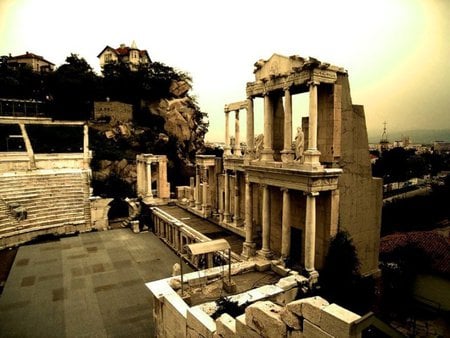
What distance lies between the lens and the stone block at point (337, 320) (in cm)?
398

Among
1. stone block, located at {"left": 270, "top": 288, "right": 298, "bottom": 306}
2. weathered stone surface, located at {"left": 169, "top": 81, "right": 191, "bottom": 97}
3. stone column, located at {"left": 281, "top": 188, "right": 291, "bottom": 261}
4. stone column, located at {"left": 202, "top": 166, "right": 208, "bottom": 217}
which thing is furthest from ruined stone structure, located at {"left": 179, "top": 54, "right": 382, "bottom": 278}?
weathered stone surface, located at {"left": 169, "top": 81, "right": 191, "bottom": 97}

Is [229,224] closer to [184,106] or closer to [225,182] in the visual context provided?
[225,182]

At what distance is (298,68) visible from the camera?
10.1 metres

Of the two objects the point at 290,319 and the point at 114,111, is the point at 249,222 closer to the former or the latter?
the point at 290,319

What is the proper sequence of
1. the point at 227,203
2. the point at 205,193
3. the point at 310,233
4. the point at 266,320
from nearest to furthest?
the point at 266,320, the point at 310,233, the point at 227,203, the point at 205,193

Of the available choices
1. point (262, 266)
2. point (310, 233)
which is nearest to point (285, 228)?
point (310, 233)

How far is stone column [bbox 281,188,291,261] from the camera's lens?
35.6ft

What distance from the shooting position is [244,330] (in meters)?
5.80

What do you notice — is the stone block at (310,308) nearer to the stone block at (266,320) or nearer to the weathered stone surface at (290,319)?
the weathered stone surface at (290,319)

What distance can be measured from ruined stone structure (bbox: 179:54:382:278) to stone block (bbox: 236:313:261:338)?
484 cm

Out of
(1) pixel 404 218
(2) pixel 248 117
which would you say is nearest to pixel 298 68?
(2) pixel 248 117

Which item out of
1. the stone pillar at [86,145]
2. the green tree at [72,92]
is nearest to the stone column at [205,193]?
the stone pillar at [86,145]

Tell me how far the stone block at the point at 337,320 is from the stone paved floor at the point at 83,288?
7.97 m

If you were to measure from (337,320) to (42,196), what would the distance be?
79.0ft
